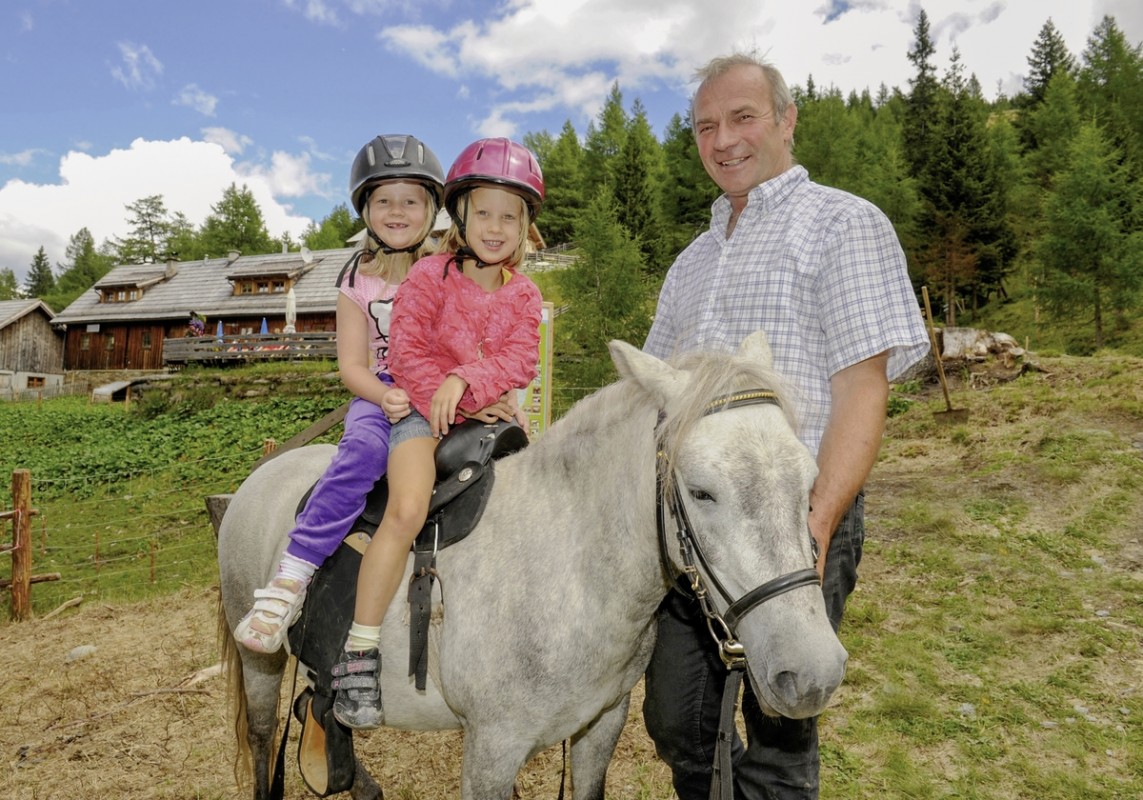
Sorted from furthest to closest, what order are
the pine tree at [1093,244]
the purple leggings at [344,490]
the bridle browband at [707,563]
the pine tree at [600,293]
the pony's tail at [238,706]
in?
the pine tree at [1093,244], the pine tree at [600,293], the pony's tail at [238,706], the purple leggings at [344,490], the bridle browband at [707,563]

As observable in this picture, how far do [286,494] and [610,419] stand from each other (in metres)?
1.97

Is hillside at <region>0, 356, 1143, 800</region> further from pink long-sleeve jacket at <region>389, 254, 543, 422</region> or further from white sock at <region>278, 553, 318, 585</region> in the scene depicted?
pink long-sleeve jacket at <region>389, 254, 543, 422</region>

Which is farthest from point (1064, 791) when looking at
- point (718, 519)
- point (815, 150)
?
point (815, 150)

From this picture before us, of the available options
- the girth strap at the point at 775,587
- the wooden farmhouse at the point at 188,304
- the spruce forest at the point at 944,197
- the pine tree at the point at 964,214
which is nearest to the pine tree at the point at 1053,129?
the spruce forest at the point at 944,197

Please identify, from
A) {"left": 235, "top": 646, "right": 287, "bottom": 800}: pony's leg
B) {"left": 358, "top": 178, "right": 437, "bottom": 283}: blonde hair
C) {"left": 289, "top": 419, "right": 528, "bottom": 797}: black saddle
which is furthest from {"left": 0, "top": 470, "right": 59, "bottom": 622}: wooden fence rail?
{"left": 289, "top": 419, "right": 528, "bottom": 797}: black saddle

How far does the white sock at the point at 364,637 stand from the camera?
2.37m

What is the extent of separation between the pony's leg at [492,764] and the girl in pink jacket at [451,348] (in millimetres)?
428

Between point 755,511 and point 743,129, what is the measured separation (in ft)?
5.29

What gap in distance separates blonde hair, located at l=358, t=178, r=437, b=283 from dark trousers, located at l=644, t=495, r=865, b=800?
197 cm

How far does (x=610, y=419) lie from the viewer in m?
2.15

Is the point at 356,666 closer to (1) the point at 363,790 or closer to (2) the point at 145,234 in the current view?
(1) the point at 363,790

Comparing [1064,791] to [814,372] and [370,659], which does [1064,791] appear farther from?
[370,659]

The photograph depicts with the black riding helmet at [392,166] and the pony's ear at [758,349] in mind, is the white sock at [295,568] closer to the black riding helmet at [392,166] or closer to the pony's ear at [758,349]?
the black riding helmet at [392,166]

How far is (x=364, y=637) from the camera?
7.78 feet
